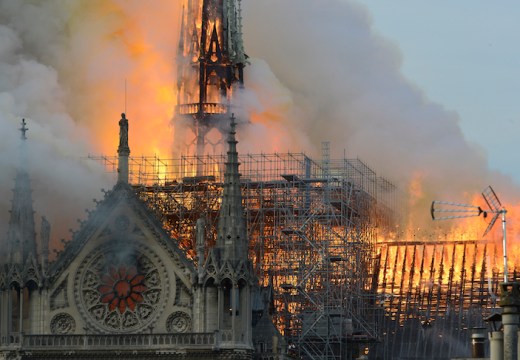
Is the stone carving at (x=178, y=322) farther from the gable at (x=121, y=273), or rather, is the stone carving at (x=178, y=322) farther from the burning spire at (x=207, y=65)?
the burning spire at (x=207, y=65)

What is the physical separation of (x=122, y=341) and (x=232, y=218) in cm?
818

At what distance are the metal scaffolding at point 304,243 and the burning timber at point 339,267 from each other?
77 millimetres

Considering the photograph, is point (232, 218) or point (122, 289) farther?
point (122, 289)

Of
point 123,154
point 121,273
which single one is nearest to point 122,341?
point 121,273

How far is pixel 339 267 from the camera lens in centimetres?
12350

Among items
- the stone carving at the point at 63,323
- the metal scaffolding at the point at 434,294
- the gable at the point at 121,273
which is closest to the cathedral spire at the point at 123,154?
the gable at the point at 121,273

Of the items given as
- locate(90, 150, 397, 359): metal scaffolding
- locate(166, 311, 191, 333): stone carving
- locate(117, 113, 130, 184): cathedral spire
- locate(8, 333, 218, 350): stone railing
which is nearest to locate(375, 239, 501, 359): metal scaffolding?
locate(90, 150, 397, 359): metal scaffolding

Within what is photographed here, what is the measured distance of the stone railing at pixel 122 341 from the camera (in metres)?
112

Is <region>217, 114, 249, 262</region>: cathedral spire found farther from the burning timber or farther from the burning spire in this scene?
the burning spire

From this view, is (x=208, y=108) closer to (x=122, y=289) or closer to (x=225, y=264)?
(x=122, y=289)

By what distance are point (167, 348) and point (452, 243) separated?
23.8 m

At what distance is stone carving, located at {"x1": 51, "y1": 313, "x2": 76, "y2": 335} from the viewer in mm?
114812

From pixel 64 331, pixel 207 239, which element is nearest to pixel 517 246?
pixel 207 239

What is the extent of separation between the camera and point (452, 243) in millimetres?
129500
